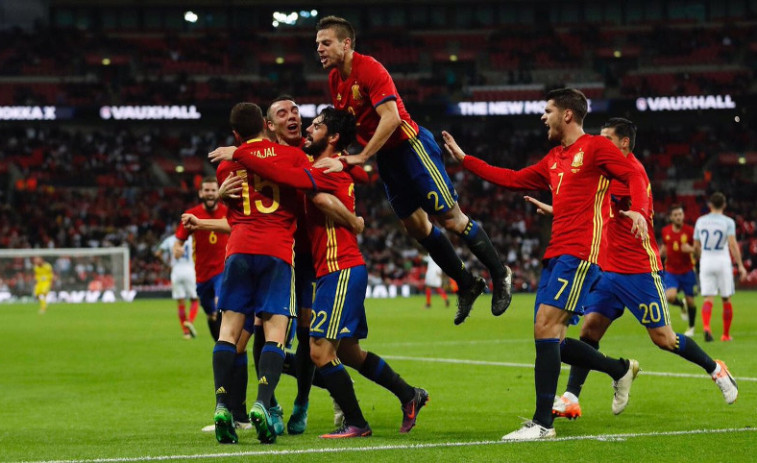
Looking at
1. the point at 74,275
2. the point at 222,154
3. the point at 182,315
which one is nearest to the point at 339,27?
the point at 222,154

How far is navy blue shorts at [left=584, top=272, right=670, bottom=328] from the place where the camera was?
9055 mm

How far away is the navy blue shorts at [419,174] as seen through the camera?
324 inches

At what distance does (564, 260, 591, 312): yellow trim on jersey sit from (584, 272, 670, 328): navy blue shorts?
4.40 feet

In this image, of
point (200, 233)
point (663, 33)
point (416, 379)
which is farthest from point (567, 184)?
point (663, 33)

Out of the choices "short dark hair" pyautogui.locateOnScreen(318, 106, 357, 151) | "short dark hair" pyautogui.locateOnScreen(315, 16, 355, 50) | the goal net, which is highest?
"short dark hair" pyautogui.locateOnScreen(315, 16, 355, 50)

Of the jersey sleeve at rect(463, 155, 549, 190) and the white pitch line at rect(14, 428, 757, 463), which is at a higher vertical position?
the jersey sleeve at rect(463, 155, 549, 190)

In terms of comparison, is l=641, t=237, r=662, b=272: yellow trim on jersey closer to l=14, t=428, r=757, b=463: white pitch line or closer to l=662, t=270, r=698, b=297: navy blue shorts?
l=14, t=428, r=757, b=463: white pitch line

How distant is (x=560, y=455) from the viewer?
658 centimetres

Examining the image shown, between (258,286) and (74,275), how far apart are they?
3385cm

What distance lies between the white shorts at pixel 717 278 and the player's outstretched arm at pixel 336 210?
1133 cm

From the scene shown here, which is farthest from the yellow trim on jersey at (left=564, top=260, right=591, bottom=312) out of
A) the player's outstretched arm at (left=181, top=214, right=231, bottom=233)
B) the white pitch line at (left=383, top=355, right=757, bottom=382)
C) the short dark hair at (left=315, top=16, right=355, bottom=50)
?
the white pitch line at (left=383, top=355, right=757, bottom=382)

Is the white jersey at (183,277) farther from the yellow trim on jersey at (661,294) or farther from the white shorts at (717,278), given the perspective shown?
the yellow trim on jersey at (661,294)

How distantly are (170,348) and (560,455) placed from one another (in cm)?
1225

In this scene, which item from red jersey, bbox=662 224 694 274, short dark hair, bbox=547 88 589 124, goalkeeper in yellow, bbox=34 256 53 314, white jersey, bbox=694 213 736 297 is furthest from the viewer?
goalkeeper in yellow, bbox=34 256 53 314
